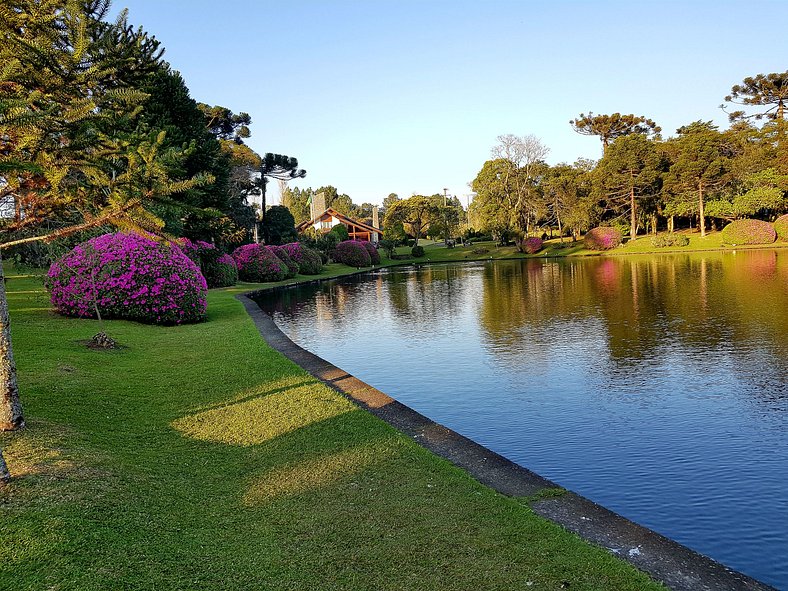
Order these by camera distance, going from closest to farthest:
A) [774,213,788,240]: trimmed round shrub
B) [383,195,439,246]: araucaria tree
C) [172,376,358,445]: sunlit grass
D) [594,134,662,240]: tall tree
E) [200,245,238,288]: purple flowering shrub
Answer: [172,376,358,445]: sunlit grass, [200,245,238,288]: purple flowering shrub, [774,213,788,240]: trimmed round shrub, [594,134,662,240]: tall tree, [383,195,439,246]: araucaria tree

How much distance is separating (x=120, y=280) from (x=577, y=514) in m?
14.8

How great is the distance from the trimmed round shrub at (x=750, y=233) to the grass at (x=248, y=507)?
180ft

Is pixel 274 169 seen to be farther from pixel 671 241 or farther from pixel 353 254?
pixel 671 241

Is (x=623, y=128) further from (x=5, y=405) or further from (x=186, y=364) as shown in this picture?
(x=5, y=405)

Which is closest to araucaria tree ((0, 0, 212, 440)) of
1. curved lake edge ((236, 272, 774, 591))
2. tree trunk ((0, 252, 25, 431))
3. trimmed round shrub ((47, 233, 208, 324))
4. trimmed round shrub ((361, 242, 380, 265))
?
tree trunk ((0, 252, 25, 431))

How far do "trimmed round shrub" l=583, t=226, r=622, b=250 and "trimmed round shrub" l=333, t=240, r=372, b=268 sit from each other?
74.0 ft

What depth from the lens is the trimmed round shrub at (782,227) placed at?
2098 inches

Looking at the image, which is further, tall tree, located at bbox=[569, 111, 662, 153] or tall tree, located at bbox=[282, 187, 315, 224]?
tall tree, located at bbox=[282, 187, 315, 224]

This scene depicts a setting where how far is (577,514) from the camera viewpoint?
5180 mm

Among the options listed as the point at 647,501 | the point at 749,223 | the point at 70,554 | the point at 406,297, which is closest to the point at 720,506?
the point at 647,501

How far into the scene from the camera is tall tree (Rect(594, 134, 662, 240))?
58.7 metres

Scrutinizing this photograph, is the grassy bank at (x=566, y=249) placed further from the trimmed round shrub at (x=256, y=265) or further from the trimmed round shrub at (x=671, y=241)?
the trimmed round shrub at (x=256, y=265)

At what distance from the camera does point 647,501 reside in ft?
21.2

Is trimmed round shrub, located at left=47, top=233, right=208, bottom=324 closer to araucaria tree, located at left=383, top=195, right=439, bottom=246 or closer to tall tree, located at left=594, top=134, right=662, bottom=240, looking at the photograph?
tall tree, located at left=594, top=134, right=662, bottom=240
